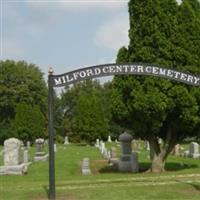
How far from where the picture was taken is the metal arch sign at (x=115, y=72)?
13.8 m

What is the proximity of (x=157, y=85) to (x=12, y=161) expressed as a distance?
9249 mm

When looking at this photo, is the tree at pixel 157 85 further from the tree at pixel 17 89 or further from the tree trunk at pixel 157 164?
the tree at pixel 17 89

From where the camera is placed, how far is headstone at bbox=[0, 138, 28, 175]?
2384cm

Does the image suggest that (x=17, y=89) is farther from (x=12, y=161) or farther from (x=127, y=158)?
(x=127, y=158)

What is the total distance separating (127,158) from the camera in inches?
934

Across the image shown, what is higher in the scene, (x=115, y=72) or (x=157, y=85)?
(x=157, y=85)

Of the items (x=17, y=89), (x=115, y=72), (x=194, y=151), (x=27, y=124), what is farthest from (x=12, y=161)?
(x=17, y=89)

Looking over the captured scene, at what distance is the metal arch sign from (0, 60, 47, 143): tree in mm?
66113

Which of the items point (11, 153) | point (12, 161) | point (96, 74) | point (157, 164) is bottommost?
point (157, 164)

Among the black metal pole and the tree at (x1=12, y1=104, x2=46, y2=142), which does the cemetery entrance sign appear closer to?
the black metal pole

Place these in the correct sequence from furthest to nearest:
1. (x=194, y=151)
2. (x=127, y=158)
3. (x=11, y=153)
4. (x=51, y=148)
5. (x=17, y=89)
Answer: (x=17, y=89), (x=194, y=151), (x=11, y=153), (x=127, y=158), (x=51, y=148)

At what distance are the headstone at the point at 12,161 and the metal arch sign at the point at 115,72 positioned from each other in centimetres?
1109

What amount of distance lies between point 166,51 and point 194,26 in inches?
69.1

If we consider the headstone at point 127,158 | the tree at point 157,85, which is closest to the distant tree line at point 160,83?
the tree at point 157,85
